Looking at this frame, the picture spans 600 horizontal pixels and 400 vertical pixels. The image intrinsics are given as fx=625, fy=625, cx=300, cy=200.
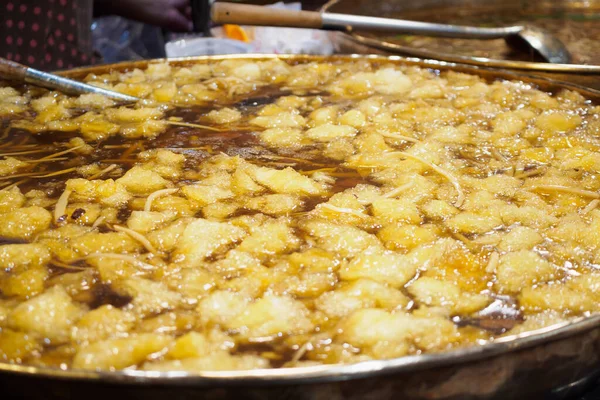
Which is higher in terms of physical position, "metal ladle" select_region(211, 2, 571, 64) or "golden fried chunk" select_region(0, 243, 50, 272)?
"metal ladle" select_region(211, 2, 571, 64)

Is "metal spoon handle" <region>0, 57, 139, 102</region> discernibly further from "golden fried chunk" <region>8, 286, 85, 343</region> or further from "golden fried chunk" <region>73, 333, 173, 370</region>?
"golden fried chunk" <region>73, 333, 173, 370</region>

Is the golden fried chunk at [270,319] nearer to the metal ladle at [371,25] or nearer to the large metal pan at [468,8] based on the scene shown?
the metal ladle at [371,25]

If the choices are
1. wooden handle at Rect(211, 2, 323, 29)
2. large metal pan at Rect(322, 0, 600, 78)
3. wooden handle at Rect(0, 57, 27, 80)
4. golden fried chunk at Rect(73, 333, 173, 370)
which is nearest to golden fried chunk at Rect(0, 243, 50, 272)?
golden fried chunk at Rect(73, 333, 173, 370)

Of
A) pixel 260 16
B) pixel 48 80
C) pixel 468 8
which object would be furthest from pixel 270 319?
pixel 468 8

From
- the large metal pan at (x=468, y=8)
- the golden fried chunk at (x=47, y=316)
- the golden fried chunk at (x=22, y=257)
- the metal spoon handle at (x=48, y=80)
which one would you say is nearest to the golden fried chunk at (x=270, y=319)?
the golden fried chunk at (x=47, y=316)

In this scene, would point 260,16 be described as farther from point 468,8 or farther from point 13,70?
point 468,8

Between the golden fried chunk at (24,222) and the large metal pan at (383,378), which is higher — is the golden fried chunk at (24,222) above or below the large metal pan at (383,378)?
below

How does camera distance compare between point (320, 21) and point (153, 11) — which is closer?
point (320, 21)

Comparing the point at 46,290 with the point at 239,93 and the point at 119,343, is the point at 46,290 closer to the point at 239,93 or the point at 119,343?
the point at 119,343
